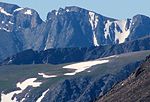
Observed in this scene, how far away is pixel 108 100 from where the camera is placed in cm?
17162

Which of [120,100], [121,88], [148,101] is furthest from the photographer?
[121,88]

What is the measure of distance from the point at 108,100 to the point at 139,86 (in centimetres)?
863

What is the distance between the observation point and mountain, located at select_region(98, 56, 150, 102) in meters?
157

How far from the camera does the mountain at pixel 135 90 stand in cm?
15694

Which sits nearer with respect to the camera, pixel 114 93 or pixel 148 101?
pixel 148 101

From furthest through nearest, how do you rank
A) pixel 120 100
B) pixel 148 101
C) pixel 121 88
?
pixel 121 88 < pixel 120 100 < pixel 148 101

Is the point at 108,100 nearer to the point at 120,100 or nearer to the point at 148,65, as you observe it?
the point at 120,100

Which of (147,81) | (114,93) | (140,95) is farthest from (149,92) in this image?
(114,93)

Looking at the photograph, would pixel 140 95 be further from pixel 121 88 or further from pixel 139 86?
pixel 121 88

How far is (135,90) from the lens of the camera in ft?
542

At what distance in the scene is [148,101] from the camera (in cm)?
14738

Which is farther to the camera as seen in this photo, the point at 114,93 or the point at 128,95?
the point at 114,93

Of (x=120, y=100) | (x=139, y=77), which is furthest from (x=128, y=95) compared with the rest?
(x=139, y=77)

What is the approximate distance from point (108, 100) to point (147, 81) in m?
9.75
